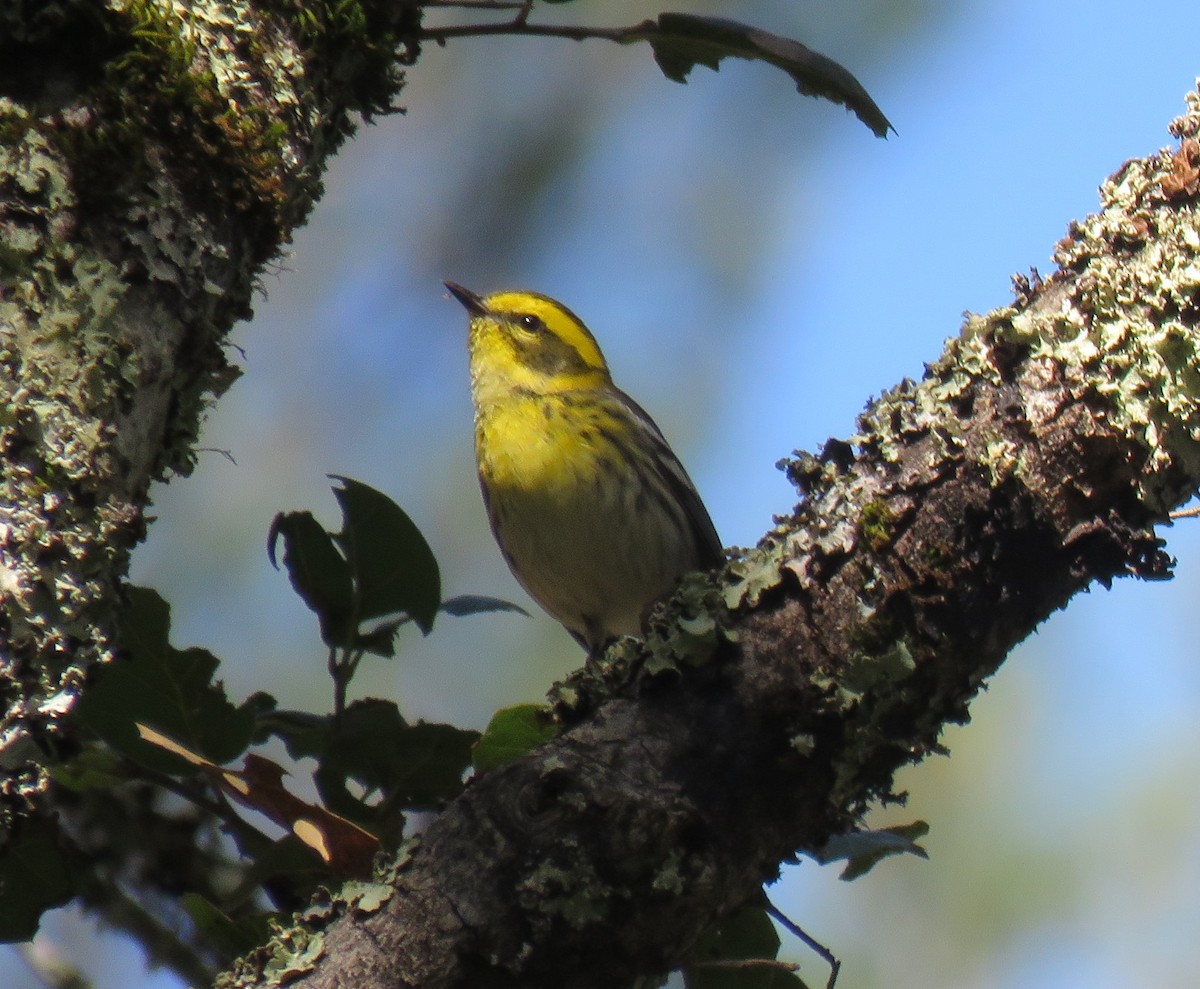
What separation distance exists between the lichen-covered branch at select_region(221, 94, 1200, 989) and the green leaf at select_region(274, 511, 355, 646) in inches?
24.9

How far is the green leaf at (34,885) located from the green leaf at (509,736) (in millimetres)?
640

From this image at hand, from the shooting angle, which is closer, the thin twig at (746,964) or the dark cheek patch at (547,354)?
the thin twig at (746,964)

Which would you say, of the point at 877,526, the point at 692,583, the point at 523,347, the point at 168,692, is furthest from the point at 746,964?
the point at 523,347

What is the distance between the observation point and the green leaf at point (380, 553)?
2508mm

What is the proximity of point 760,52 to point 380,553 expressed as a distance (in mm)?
1080

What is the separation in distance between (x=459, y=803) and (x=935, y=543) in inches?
28.1

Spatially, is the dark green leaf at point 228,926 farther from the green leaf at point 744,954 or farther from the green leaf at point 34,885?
the green leaf at point 744,954

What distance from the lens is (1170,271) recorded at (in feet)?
6.50

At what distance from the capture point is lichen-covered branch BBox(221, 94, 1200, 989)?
5.88 ft

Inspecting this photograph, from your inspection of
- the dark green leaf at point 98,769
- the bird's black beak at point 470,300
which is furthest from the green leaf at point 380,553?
the bird's black beak at point 470,300

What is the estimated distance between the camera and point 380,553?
251 centimetres

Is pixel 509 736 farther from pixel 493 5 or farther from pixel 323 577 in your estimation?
pixel 493 5

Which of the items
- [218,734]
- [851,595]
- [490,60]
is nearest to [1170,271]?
[851,595]

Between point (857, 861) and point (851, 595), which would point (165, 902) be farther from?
point (851, 595)
